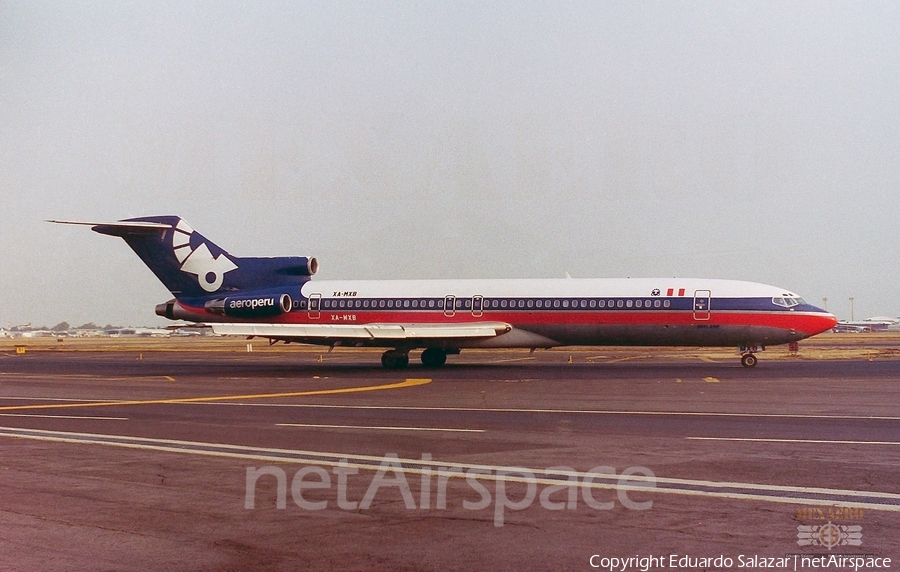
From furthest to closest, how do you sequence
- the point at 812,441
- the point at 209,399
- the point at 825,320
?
the point at 825,320 < the point at 209,399 < the point at 812,441

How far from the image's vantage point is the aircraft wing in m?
32.1

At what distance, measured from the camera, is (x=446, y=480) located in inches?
376

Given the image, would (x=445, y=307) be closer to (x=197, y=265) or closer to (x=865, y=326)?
(x=197, y=265)

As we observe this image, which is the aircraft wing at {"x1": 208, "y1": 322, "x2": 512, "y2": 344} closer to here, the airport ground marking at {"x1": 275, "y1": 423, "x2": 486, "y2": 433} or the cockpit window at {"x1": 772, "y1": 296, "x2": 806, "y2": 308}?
the cockpit window at {"x1": 772, "y1": 296, "x2": 806, "y2": 308}

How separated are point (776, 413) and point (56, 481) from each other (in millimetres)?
12887

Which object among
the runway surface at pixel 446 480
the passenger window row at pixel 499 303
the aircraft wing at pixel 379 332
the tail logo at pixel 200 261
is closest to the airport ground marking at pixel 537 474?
the runway surface at pixel 446 480

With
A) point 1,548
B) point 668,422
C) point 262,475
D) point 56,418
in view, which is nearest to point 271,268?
point 56,418

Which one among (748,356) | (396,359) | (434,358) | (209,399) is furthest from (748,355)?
(209,399)

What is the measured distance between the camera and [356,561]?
6422mm

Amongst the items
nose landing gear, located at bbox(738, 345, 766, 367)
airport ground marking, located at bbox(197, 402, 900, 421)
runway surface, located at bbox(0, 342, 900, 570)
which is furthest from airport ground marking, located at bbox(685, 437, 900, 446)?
nose landing gear, located at bbox(738, 345, 766, 367)

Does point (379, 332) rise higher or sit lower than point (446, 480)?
higher

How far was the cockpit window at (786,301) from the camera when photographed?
102 feet

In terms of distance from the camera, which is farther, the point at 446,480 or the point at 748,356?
the point at 748,356

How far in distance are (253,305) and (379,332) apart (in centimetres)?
723
